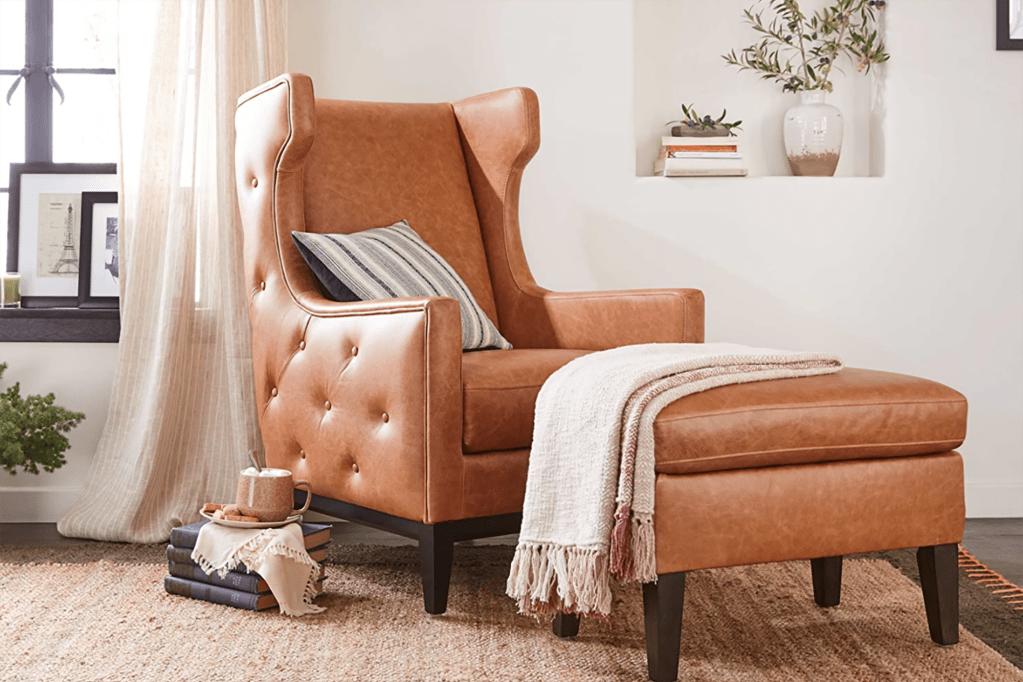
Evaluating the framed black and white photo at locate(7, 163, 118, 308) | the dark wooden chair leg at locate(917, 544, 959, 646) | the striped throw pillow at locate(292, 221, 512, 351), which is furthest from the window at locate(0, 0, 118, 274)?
the dark wooden chair leg at locate(917, 544, 959, 646)

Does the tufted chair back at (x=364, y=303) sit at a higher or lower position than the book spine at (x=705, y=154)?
lower

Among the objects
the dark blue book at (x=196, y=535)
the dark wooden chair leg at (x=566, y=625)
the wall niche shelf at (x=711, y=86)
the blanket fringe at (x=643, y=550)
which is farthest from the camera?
the wall niche shelf at (x=711, y=86)

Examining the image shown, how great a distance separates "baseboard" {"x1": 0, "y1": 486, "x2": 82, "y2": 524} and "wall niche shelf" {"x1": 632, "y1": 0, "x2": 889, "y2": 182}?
6.62 ft

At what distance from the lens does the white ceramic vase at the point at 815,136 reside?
3.05m

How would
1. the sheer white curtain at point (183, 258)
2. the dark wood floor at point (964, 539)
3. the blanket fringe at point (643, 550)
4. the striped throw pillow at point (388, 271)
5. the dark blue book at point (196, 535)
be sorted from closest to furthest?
the blanket fringe at point (643, 550) → the dark blue book at point (196, 535) → the striped throw pillow at point (388, 271) → the dark wood floor at point (964, 539) → the sheer white curtain at point (183, 258)

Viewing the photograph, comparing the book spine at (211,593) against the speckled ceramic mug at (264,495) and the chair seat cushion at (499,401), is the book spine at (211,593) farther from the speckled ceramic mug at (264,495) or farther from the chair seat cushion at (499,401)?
the chair seat cushion at (499,401)

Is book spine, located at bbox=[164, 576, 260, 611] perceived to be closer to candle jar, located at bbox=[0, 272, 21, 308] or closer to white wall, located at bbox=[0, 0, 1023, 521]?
candle jar, located at bbox=[0, 272, 21, 308]

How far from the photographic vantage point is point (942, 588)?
5.58ft

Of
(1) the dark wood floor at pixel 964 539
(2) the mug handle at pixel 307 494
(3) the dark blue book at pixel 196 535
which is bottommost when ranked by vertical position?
(1) the dark wood floor at pixel 964 539

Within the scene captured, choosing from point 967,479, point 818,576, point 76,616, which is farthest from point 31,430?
point 967,479

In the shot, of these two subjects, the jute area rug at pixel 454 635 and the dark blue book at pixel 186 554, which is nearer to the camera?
the jute area rug at pixel 454 635

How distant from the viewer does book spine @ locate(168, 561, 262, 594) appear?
1910mm

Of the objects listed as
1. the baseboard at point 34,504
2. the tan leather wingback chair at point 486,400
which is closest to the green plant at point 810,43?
the tan leather wingback chair at point 486,400

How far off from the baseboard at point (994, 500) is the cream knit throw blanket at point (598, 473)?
1.60 meters
